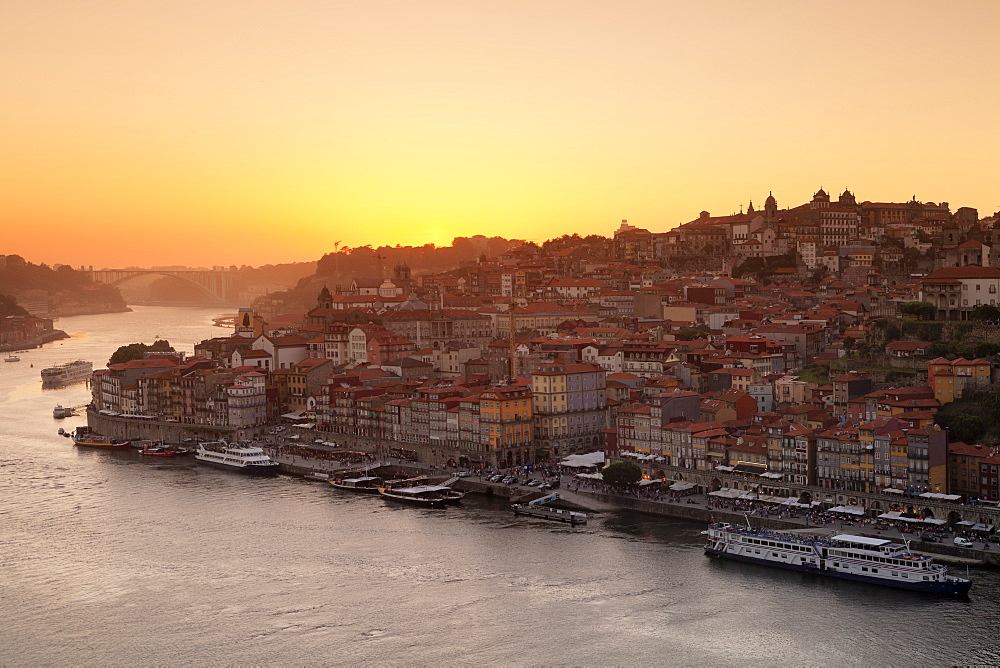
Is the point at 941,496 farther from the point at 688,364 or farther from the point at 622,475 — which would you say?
the point at 688,364

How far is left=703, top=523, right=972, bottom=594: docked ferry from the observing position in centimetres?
1884

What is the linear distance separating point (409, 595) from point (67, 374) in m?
40.2

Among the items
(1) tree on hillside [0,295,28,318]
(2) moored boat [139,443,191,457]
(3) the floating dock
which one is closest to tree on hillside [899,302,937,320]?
(3) the floating dock

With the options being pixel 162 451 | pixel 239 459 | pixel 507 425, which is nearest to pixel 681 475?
pixel 507 425

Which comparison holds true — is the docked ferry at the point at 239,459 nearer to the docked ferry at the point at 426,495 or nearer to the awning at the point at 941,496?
the docked ferry at the point at 426,495

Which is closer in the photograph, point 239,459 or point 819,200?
point 239,459

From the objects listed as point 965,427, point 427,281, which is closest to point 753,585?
point 965,427

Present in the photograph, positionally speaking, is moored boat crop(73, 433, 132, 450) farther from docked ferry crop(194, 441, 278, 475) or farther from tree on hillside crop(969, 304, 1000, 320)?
tree on hillside crop(969, 304, 1000, 320)

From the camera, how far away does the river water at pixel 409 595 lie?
16.8 m

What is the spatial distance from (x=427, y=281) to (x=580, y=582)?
147 feet

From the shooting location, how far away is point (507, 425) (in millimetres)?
29656

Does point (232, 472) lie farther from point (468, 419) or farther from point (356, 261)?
point (356, 261)

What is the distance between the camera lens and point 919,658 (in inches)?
633

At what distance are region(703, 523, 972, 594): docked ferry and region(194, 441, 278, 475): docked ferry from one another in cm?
1349
